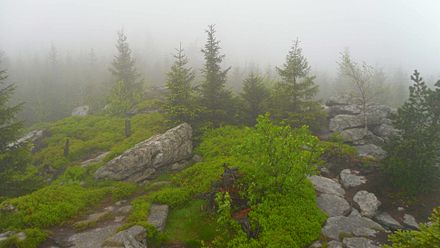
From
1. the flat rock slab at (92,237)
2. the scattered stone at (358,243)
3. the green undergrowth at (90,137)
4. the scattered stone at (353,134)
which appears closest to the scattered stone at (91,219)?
the flat rock slab at (92,237)

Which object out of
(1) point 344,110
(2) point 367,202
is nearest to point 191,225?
(2) point 367,202

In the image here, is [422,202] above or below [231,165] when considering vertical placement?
below

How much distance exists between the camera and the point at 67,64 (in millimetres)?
90438

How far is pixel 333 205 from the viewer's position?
54.9 ft

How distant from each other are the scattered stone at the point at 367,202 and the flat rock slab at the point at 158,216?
1116 centimetres

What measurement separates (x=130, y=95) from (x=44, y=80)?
3767cm

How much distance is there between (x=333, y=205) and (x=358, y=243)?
3.25 meters

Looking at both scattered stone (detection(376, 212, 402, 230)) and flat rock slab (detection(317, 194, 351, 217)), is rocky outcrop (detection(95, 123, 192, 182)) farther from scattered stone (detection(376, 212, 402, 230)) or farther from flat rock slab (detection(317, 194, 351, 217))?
scattered stone (detection(376, 212, 402, 230))

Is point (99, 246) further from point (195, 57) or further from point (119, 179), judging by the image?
point (195, 57)

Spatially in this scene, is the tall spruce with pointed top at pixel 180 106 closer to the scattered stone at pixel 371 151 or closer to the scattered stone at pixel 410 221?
the scattered stone at pixel 371 151

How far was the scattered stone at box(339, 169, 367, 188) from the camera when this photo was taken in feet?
64.0

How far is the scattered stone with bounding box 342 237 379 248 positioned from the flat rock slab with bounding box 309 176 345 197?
437 cm

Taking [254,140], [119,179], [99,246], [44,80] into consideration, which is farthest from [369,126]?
[44,80]

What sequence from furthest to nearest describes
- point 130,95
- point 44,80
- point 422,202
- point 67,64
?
point 67,64, point 44,80, point 130,95, point 422,202
